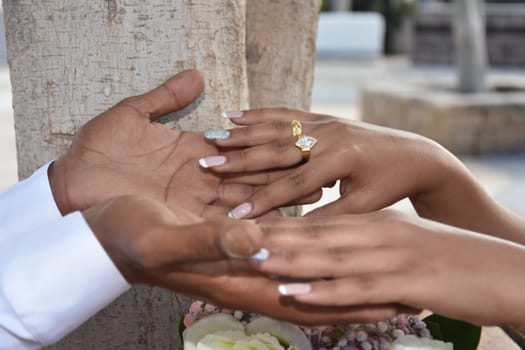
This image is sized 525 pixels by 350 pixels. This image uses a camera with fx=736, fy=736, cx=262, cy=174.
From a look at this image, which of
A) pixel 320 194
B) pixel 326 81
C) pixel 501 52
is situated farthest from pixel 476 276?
pixel 501 52

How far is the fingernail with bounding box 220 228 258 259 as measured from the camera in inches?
32.1

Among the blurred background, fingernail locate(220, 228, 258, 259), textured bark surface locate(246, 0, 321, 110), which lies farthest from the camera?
the blurred background

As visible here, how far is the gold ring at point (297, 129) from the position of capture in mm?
1330

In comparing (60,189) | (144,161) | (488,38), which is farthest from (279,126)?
(488,38)

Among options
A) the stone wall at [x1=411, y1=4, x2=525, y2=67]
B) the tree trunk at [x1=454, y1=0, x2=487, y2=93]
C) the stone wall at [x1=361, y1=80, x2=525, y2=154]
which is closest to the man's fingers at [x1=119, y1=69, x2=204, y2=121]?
the stone wall at [x1=361, y1=80, x2=525, y2=154]

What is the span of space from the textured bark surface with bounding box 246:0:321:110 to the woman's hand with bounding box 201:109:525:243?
47 centimetres

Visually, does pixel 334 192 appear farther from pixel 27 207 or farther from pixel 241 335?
pixel 241 335

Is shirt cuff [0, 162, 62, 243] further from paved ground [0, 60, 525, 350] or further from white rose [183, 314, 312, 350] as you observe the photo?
paved ground [0, 60, 525, 350]

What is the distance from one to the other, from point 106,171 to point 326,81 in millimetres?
9000

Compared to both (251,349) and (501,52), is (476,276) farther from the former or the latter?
(501,52)

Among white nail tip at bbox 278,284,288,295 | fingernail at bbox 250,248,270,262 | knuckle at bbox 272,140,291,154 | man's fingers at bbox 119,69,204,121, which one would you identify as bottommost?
white nail tip at bbox 278,284,288,295

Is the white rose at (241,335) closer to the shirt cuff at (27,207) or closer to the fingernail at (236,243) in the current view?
the fingernail at (236,243)

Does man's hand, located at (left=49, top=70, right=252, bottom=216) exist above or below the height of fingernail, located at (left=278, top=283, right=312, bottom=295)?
above

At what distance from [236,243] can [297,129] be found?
0.54m
